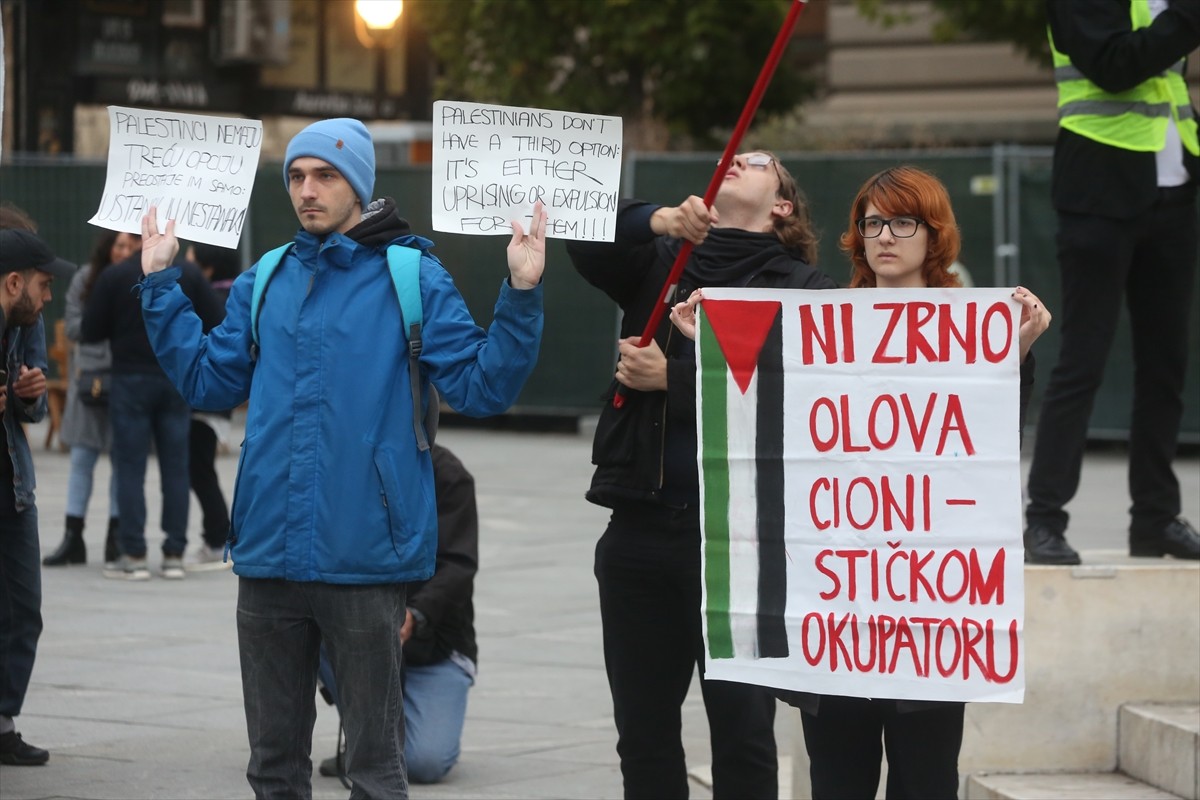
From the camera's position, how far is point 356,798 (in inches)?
169

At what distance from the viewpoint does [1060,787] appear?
534 centimetres

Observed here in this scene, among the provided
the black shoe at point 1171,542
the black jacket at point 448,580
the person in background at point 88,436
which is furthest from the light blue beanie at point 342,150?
the person in background at point 88,436

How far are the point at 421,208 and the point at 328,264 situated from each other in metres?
13.1

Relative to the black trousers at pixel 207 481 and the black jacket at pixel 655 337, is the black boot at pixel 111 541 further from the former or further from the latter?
the black jacket at pixel 655 337

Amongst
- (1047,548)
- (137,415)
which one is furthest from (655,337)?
(137,415)

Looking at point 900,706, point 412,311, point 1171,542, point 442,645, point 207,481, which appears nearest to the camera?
point 900,706

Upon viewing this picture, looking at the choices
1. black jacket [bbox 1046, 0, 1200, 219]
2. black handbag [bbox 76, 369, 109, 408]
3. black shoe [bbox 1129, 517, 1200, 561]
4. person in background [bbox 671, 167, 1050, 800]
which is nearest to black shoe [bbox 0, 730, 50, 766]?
person in background [bbox 671, 167, 1050, 800]

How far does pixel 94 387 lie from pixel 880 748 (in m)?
7.71

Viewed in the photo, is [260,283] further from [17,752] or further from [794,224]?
[17,752]

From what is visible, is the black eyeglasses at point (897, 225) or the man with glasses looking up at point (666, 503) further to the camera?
the man with glasses looking up at point (666, 503)

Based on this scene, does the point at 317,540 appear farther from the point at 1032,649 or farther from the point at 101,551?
the point at 101,551

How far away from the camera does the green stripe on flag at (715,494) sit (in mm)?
4215

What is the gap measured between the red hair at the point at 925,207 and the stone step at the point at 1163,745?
5.60 feet

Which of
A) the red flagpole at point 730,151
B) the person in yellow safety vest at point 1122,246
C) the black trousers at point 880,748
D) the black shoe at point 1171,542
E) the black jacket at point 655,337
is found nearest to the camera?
the red flagpole at point 730,151
